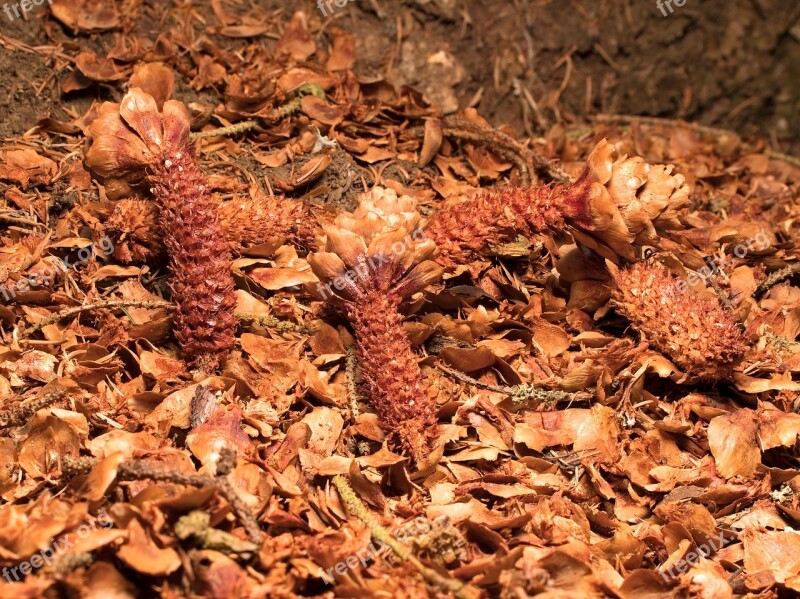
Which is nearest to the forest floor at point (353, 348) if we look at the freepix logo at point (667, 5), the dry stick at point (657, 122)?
the dry stick at point (657, 122)

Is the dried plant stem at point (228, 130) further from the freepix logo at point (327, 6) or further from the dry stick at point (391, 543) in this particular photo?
the dry stick at point (391, 543)

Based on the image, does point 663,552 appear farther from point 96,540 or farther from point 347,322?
point 96,540

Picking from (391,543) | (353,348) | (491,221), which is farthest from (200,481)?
(491,221)

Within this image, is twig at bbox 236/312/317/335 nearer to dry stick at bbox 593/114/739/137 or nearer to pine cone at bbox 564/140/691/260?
pine cone at bbox 564/140/691/260

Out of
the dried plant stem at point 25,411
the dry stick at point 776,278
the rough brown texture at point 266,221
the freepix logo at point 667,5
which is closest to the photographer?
the dried plant stem at point 25,411

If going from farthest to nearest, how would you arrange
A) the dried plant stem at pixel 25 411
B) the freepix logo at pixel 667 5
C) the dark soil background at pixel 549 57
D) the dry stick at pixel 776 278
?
1. the freepix logo at pixel 667 5
2. the dark soil background at pixel 549 57
3. the dry stick at pixel 776 278
4. the dried plant stem at pixel 25 411

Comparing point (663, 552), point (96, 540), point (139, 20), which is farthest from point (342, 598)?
point (139, 20)

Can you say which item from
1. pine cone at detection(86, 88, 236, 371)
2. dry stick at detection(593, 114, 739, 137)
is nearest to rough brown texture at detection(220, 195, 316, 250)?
pine cone at detection(86, 88, 236, 371)
